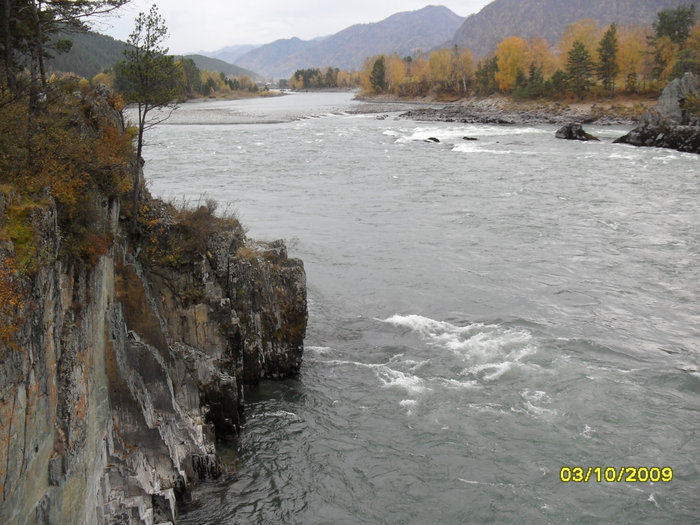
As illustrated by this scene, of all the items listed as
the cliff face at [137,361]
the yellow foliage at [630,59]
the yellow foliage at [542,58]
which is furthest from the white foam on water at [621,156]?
the yellow foliage at [542,58]

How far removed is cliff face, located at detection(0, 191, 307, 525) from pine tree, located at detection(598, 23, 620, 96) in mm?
111739

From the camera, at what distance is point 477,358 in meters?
20.2

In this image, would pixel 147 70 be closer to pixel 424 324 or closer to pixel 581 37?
pixel 424 324

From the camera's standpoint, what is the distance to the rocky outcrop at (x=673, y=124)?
64.1 meters

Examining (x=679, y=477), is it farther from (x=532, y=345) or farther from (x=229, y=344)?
(x=229, y=344)

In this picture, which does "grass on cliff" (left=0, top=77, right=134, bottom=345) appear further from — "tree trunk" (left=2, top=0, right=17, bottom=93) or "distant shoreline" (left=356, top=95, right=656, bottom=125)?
"distant shoreline" (left=356, top=95, right=656, bottom=125)

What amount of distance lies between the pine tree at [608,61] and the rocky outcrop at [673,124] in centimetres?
3644

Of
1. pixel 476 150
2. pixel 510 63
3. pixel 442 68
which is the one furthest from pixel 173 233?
pixel 442 68

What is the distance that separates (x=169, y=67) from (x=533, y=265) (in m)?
19.8

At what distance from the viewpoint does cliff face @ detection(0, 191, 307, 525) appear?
9.55 metres

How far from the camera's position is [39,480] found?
949 centimetres

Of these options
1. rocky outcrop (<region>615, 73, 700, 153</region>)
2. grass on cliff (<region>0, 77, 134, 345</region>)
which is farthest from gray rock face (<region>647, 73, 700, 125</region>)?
grass on cliff (<region>0, 77, 134, 345</region>)
